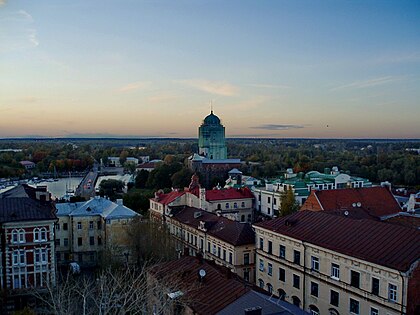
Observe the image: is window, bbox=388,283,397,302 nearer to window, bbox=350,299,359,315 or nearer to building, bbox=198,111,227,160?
window, bbox=350,299,359,315

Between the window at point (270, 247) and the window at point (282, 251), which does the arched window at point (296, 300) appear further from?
the window at point (270, 247)

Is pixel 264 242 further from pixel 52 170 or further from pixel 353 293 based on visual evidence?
pixel 52 170

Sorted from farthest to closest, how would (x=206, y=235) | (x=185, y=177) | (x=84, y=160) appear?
(x=84, y=160)
(x=185, y=177)
(x=206, y=235)

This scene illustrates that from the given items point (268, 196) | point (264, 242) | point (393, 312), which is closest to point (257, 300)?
point (393, 312)

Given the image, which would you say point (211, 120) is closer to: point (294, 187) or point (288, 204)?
point (294, 187)

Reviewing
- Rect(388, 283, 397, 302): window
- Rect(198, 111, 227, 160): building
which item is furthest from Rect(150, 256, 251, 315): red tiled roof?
Rect(198, 111, 227, 160): building

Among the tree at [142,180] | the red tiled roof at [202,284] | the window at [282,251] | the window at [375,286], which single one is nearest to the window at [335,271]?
the window at [375,286]
